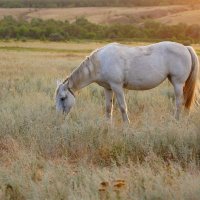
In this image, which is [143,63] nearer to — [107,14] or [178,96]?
[178,96]

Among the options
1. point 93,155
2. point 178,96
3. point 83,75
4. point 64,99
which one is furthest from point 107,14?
point 93,155

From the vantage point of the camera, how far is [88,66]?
30.9ft

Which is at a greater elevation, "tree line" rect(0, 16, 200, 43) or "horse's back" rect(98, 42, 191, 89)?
"horse's back" rect(98, 42, 191, 89)

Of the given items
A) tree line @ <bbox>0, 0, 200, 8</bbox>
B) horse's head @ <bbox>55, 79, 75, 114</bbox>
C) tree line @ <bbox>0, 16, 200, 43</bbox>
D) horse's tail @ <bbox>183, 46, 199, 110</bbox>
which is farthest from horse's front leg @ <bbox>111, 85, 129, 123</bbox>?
tree line @ <bbox>0, 0, 200, 8</bbox>

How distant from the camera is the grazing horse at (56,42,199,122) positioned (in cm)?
933

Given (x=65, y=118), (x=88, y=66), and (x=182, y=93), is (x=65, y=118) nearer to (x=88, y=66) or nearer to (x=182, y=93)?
(x=88, y=66)

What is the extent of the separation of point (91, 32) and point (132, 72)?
62.0m

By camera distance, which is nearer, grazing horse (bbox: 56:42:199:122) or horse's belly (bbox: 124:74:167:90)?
grazing horse (bbox: 56:42:199:122)

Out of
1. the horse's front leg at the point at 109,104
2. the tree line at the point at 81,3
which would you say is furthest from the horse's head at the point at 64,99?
the tree line at the point at 81,3

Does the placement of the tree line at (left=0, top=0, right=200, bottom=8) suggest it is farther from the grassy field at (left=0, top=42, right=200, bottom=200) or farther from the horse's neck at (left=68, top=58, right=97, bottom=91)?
the grassy field at (left=0, top=42, right=200, bottom=200)

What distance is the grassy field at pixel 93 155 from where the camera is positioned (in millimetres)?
5078

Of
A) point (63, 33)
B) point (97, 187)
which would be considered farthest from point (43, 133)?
point (63, 33)

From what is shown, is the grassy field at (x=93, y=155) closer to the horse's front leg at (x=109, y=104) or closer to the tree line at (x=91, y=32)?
the horse's front leg at (x=109, y=104)

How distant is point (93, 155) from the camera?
23.0 ft
